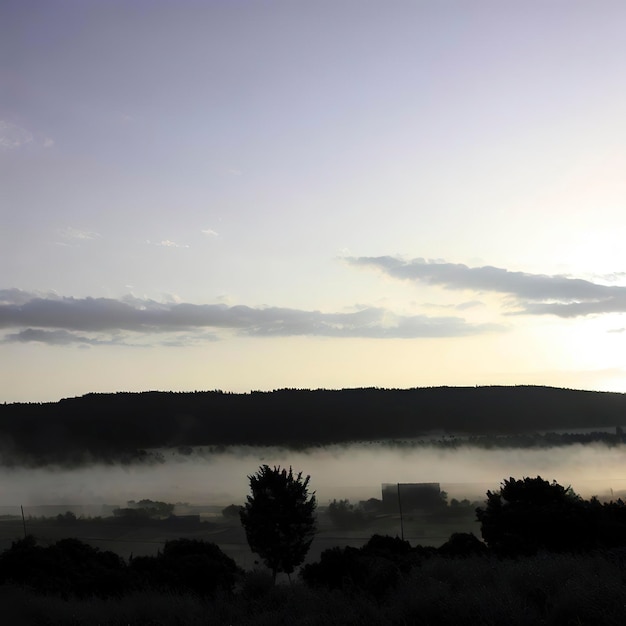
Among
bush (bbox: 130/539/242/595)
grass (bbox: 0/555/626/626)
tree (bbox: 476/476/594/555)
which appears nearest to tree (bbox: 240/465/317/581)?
tree (bbox: 476/476/594/555)

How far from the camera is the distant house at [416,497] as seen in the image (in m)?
73.9

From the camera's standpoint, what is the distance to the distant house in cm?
7388

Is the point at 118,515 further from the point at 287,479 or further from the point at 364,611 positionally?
the point at 364,611

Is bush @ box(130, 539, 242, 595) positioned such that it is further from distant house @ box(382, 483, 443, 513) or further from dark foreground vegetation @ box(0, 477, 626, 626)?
distant house @ box(382, 483, 443, 513)

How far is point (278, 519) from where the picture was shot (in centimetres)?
4822

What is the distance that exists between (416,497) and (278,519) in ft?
97.1

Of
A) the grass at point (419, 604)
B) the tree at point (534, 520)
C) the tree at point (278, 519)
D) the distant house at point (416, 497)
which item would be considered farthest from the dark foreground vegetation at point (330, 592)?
the distant house at point (416, 497)

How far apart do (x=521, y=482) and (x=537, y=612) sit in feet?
95.5

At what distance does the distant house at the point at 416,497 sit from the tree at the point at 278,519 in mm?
24638

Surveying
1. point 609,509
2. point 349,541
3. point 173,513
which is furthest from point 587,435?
point 609,509

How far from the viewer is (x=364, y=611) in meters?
15.8

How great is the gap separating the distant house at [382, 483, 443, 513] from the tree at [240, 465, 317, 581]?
24.6 meters

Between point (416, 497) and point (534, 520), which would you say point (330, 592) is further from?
point (416, 497)

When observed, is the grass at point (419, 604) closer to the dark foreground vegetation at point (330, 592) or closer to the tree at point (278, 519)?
the dark foreground vegetation at point (330, 592)
